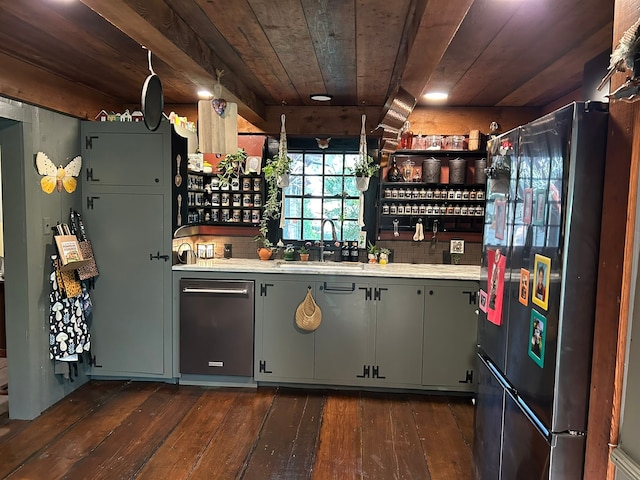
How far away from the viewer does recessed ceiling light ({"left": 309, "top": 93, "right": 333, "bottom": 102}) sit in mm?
3678

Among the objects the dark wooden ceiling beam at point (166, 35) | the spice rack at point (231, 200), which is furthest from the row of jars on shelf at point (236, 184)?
the dark wooden ceiling beam at point (166, 35)

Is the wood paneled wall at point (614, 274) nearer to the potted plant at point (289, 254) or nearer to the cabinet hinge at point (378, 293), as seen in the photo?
the cabinet hinge at point (378, 293)

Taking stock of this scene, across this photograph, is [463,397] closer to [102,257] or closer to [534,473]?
[534,473]

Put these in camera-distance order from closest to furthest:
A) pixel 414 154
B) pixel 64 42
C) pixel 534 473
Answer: pixel 534 473, pixel 64 42, pixel 414 154

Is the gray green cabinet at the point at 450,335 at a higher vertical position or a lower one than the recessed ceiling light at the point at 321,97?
lower

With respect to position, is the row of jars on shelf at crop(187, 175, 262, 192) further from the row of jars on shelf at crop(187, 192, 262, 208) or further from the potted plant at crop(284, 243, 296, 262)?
the potted plant at crop(284, 243, 296, 262)

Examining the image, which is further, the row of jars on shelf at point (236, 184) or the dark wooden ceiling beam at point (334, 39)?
the row of jars on shelf at point (236, 184)

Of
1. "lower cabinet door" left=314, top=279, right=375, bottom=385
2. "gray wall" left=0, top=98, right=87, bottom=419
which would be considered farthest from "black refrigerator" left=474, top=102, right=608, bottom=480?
"gray wall" left=0, top=98, right=87, bottom=419

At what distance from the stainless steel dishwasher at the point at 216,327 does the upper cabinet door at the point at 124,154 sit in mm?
883

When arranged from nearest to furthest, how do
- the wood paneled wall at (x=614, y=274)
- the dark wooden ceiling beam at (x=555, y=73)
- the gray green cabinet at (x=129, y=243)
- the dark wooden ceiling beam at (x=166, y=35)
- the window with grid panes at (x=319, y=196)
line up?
the wood paneled wall at (x=614, y=274) < the dark wooden ceiling beam at (x=166, y=35) < the dark wooden ceiling beam at (x=555, y=73) < the gray green cabinet at (x=129, y=243) < the window with grid panes at (x=319, y=196)

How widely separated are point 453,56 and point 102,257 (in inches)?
113

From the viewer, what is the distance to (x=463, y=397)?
139 inches

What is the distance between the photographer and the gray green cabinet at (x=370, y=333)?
347 cm

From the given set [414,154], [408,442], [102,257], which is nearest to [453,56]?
[414,154]
